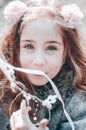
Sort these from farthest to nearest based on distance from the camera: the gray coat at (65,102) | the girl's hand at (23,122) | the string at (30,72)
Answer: the gray coat at (65,102) → the string at (30,72) → the girl's hand at (23,122)

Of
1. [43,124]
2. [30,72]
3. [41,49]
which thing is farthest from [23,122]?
[41,49]

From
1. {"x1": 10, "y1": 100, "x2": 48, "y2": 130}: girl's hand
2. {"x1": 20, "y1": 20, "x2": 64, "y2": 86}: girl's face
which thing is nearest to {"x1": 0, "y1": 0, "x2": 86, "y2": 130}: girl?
{"x1": 20, "y1": 20, "x2": 64, "y2": 86}: girl's face

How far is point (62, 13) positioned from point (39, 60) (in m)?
0.21

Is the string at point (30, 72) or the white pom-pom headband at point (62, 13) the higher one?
the white pom-pom headband at point (62, 13)

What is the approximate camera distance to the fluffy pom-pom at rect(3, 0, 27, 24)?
2111 millimetres

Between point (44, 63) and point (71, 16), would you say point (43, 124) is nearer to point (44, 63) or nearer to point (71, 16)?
point (44, 63)

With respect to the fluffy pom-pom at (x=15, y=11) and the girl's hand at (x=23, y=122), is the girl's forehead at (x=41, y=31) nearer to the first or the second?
the fluffy pom-pom at (x=15, y=11)

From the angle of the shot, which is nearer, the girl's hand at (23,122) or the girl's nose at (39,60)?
the girl's hand at (23,122)

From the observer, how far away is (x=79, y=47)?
2.15 m

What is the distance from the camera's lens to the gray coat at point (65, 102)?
205 centimetres

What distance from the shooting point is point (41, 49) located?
204cm

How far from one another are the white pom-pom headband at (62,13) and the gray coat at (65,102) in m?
0.18

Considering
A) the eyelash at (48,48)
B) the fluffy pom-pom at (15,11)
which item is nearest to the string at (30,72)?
the eyelash at (48,48)

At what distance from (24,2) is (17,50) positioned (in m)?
0.20
